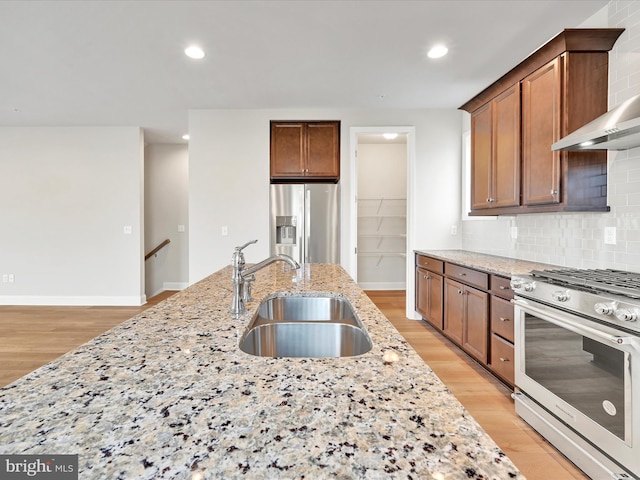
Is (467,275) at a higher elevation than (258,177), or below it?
below

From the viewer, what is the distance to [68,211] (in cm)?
519

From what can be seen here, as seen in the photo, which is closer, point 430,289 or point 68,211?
point 430,289

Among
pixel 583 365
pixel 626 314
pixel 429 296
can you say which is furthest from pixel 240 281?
pixel 429 296

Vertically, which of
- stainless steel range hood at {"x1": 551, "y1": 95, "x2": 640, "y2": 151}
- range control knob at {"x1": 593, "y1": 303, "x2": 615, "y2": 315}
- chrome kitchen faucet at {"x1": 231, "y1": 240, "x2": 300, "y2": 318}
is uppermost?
stainless steel range hood at {"x1": 551, "y1": 95, "x2": 640, "y2": 151}

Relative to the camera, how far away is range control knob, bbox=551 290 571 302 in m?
1.73

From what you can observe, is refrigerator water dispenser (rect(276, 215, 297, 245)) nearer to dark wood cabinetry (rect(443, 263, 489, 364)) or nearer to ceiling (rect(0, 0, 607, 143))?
ceiling (rect(0, 0, 607, 143))

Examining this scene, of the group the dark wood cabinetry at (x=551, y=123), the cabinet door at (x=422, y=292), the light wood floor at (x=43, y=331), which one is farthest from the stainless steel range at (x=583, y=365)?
the light wood floor at (x=43, y=331)

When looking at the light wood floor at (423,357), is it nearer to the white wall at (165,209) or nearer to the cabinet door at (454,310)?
the cabinet door at (454,310)

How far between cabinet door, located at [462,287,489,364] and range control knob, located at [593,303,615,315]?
3.83ft

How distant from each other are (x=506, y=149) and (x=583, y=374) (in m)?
2.00

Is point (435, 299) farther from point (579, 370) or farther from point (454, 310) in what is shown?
point (579, 370)

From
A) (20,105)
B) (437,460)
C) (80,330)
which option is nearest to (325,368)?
(437,460)

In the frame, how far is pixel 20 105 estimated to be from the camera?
4.20 meters

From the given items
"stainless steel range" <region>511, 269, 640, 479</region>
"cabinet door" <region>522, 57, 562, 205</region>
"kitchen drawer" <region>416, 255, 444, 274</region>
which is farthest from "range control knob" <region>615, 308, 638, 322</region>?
"kitchen drawer" <region>416, 255, 444, 274</region>
